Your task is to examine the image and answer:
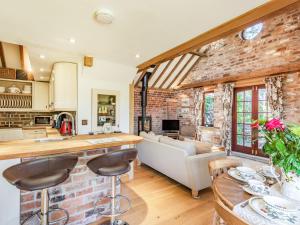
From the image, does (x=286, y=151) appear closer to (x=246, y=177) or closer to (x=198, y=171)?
(x=246, y=177)

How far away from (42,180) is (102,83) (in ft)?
8.20

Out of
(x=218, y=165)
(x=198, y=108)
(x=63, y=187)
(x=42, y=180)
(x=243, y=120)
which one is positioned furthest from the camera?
(x=198, y=108)

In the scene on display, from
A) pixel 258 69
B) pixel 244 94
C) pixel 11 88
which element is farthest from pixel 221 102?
pixel 11 88

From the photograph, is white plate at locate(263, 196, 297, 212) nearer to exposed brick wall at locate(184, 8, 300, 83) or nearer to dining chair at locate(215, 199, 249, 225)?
dining chair at locate(215, 199, 249, 225)

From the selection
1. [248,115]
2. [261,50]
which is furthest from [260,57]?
[248,115]

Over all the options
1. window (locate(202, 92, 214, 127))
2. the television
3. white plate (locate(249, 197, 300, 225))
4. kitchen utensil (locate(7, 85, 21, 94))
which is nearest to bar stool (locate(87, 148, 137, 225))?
white plate (locate(249, 197, 300, 225))

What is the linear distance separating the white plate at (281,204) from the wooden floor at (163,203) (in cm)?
127

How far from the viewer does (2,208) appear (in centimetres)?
158

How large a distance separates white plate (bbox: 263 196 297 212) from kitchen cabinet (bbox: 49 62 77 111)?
3.26 meters

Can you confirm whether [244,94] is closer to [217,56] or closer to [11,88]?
[217,56]

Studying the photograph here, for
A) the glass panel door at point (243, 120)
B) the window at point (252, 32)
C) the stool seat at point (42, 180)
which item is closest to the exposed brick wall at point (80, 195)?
the stool seat at point (42, 180)

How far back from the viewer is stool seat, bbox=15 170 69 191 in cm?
130

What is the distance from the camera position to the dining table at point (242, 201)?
90 centimetres

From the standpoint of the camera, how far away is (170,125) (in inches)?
262
